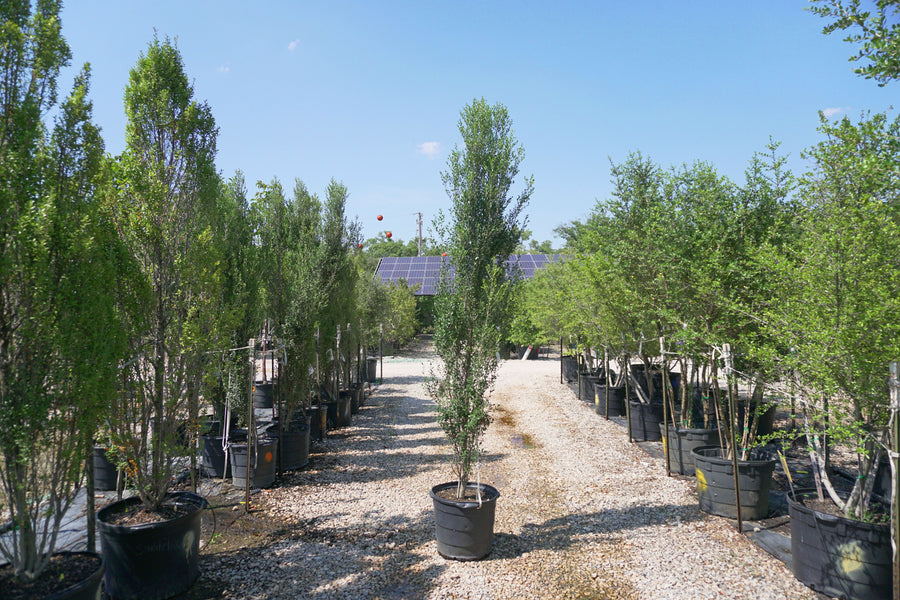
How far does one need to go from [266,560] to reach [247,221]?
5518 mm

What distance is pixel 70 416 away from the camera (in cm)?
373

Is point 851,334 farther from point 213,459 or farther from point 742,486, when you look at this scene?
point 213,459

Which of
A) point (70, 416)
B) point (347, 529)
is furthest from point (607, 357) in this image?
point (70, 416)

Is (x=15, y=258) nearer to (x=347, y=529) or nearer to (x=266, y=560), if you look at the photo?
(x=266, y=560)

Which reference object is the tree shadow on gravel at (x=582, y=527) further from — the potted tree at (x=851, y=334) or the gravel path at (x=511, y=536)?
the potted tree at (x=851, y=334)

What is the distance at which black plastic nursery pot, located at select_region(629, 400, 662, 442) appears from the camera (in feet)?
31.9

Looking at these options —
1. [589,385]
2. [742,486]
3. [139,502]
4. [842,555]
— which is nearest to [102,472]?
[139,502]

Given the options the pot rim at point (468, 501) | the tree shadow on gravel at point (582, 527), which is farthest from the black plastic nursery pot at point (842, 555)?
the pot rim at point (468, 501)

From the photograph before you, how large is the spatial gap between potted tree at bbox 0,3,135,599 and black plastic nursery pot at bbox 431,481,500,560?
2876mm

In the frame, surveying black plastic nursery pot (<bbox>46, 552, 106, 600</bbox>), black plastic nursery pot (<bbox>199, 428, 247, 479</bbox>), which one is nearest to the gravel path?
black plastic nursery pot (<bbox>199, 428, 247, 479</bbox>)

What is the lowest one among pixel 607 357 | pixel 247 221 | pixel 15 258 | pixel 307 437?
pixel 307 437

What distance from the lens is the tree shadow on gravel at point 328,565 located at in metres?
4.50

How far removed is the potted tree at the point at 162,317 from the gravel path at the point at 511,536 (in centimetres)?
67

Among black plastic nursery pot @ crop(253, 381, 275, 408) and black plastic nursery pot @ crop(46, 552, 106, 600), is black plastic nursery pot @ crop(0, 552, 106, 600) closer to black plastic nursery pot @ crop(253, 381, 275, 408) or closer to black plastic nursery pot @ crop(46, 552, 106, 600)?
black plastic nursery pot @ crop(46, 552, 106, 600)
